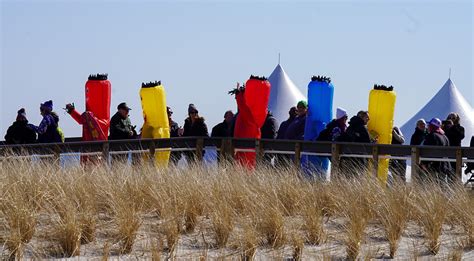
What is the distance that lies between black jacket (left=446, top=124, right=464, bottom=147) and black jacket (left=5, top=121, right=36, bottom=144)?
748 centimetres

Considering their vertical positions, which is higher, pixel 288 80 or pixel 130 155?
pixel 288 80

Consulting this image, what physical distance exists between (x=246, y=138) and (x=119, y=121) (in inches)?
91.3

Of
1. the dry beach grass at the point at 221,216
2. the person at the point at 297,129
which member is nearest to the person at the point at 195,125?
the person at the point at 297,129

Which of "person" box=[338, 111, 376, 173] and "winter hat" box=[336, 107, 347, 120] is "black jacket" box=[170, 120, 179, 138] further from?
"person" box=[338, 111, 376, 173]

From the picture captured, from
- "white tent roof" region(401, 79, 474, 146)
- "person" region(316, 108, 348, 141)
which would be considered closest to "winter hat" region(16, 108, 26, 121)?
"person" region(316, 108, 348, 141)

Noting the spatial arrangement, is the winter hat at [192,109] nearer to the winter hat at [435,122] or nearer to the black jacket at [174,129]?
the black jacket at [174,129]

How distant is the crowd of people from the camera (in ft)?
64.7

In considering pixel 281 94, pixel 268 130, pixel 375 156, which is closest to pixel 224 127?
pixel 268 130

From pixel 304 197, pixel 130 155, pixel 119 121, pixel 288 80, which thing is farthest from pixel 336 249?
pixel 288 80

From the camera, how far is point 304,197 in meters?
14.3

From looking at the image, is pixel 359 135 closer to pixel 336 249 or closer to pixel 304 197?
pixel 304 197

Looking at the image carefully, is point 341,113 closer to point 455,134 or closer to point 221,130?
point 455,134

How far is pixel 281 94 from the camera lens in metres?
32.9

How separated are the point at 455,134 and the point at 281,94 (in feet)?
40.6
